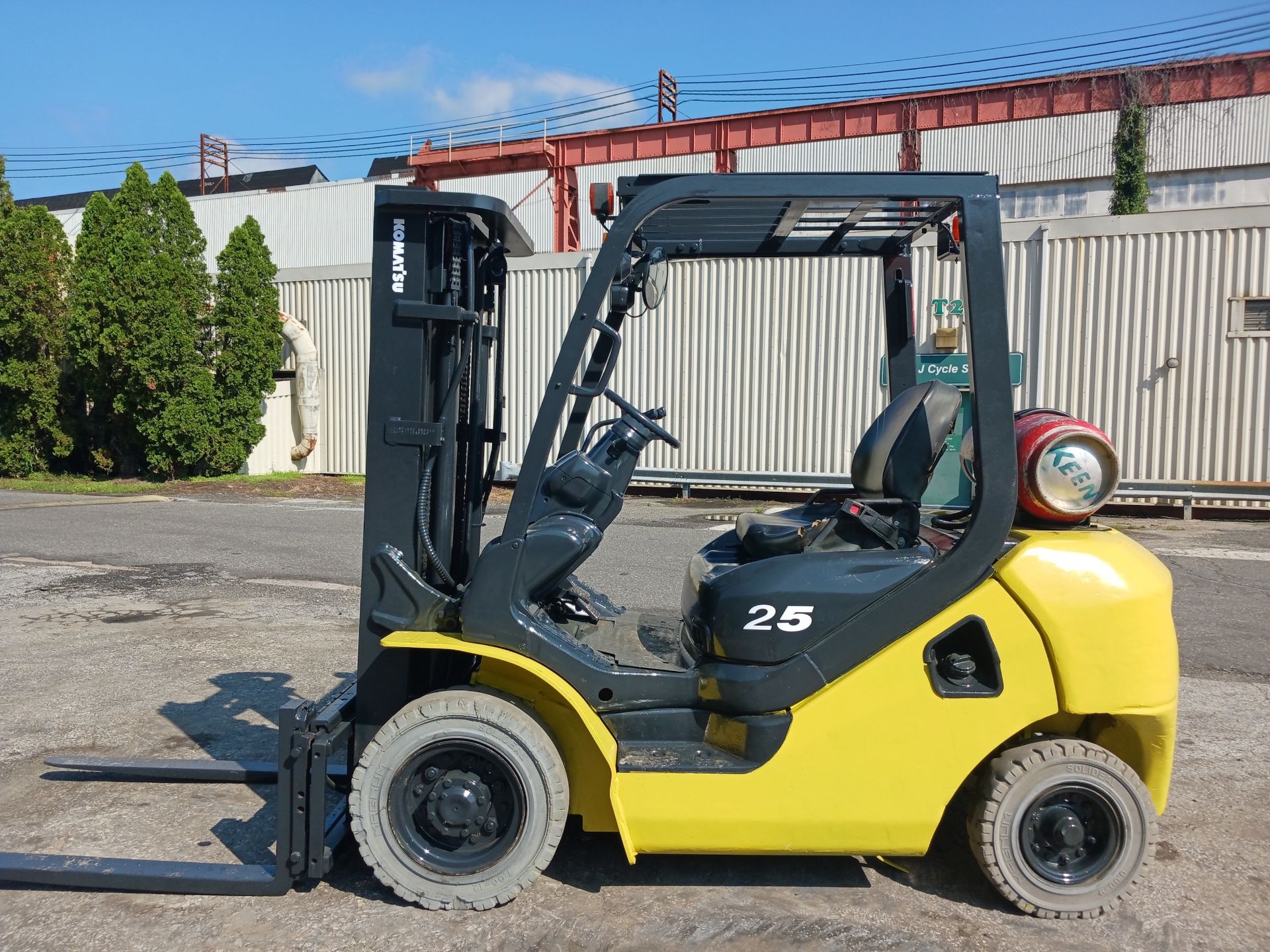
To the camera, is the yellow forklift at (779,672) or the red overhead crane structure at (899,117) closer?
the yellow forklift at (779,672)

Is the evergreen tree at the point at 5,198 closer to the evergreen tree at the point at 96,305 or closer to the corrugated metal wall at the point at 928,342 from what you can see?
the evergreen tree at the point at 96,305

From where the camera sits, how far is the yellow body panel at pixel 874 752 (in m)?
3.28

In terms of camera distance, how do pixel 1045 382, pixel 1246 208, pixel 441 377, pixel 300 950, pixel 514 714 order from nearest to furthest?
pixel 300 950 → pixel 514 714 → pixel 441 377 → pixel 1246 208 → pixel 1045 382

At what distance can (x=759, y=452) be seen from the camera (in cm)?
1761

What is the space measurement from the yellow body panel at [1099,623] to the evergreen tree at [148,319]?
720 inches

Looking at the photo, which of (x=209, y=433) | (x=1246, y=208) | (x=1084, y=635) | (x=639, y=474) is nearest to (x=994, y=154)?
(x=1246, y=208)

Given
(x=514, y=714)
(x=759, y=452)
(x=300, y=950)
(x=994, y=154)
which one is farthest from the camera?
(x=994, y=154)

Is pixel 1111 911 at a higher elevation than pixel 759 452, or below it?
below

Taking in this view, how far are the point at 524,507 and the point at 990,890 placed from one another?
223 centimetres

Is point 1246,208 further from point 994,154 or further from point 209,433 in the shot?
point 209,433

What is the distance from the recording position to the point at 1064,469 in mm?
3438

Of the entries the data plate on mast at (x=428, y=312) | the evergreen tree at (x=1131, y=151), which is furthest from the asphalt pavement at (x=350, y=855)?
the evergreen tree at (x=1131, y=151)

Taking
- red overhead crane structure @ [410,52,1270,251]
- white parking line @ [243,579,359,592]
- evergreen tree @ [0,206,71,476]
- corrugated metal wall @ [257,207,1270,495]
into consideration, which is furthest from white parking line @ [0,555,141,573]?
red overhead crane structure @ [410,52,1270,251]

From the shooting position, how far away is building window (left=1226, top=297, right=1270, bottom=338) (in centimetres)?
1488
